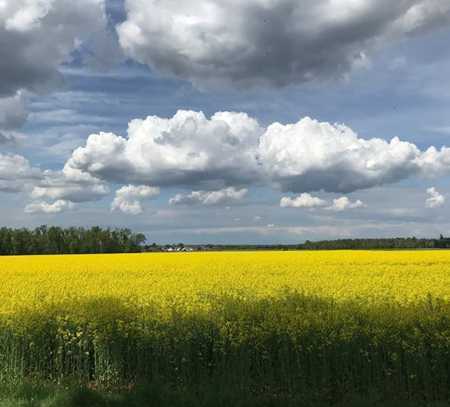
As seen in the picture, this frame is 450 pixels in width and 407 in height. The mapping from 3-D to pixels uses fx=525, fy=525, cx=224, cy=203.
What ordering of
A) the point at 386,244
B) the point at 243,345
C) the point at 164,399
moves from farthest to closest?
1. the point at 386,244
2. the point at 243,345
3. the point at 164,399

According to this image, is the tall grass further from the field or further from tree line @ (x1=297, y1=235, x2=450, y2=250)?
tree line @ (x1=297, y1=235, x2=450, y2=250)

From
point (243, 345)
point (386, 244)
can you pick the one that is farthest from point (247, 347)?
point (386, 244)

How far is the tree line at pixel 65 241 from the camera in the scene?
94.8 meters

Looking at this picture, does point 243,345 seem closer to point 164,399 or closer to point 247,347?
point 247,347

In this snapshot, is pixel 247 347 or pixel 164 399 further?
pixel 247 347

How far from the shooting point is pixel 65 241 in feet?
326

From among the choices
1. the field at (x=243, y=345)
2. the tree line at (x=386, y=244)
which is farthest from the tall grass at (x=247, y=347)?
the tree line at (x=386, y=244)

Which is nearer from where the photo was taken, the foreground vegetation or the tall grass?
the foreground vegetation

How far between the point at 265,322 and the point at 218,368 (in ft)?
4.18

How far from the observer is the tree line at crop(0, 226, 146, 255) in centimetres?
9481

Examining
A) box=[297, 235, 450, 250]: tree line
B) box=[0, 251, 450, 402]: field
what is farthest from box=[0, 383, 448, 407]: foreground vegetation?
box=[297, 235, 450, 250]: tree line

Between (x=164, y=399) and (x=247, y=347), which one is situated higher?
(x=247, y=347)

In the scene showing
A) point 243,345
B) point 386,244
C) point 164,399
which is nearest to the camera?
point 164,399

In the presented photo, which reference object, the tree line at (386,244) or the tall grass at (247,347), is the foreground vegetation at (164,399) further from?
the tree line at (386,244)
